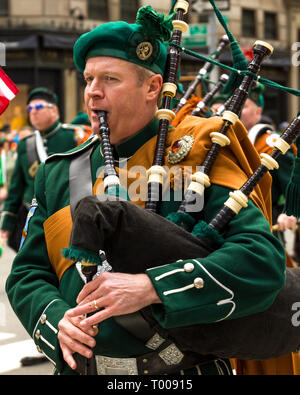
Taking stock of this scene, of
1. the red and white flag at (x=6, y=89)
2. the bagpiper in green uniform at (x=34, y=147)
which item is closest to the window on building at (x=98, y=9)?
the bagpiper in green uniform at (x=34, y=147)

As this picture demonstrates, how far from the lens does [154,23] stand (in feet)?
6.94

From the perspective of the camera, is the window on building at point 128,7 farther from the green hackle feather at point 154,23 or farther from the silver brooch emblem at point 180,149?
the silver brooch emblem at point 180,149

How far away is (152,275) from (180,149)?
47 centimetres

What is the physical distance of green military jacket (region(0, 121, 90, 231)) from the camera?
605 centimetres

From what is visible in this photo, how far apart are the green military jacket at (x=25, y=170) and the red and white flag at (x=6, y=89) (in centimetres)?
332

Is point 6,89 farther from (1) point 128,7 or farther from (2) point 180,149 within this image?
(1) point 128,7

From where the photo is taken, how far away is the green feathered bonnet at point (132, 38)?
2.09 metres

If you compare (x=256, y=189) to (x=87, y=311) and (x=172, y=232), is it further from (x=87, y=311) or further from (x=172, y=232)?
(x=87, y=311)

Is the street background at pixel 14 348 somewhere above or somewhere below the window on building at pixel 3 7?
below

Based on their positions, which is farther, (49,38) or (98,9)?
(98,9)

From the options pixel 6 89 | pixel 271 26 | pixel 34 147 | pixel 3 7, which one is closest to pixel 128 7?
pixel 3 7

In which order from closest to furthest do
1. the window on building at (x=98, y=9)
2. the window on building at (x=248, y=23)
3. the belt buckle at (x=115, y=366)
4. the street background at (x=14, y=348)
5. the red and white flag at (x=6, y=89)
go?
the belt buckle at (x=115, y=366) < the red and white flag at (x=6, y=89) < the street background at (x=14, y=348) < the window on building at (x=98, y=9) < the window on building at (x=248, y=23)

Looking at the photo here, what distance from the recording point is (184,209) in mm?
1962

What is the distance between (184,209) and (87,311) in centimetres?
43
